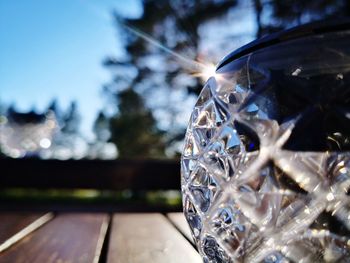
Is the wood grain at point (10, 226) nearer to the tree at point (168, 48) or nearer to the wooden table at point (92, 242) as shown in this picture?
the wooden table at point (92, 242)

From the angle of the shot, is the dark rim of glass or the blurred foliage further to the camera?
the blurred foliage

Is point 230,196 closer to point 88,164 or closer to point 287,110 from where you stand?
point 287,110

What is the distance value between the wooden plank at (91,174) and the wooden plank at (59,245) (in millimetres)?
970

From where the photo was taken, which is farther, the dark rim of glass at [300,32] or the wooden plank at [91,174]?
the wooden plank at [91,174]

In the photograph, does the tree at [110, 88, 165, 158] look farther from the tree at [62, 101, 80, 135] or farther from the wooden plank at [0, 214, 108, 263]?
the tree at [62, 101, 80, 135]

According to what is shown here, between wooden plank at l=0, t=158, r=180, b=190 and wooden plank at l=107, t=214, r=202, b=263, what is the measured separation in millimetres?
964

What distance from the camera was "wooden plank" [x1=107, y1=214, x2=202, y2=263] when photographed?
400 millimetres

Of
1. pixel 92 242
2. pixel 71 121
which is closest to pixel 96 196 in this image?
pixel 92 242

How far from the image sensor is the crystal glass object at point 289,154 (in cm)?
26

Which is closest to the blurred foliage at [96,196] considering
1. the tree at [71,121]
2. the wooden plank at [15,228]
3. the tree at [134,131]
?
the wooden plank at [15,228]

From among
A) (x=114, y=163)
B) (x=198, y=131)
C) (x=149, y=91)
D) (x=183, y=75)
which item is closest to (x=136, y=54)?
(x=149, y=91)

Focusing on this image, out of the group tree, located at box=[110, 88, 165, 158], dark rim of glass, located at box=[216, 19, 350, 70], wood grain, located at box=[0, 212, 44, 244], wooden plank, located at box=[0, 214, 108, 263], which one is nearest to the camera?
dark rim of glass, located at box=[216, 19, 350, 70]

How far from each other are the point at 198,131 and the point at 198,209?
2.9 inches

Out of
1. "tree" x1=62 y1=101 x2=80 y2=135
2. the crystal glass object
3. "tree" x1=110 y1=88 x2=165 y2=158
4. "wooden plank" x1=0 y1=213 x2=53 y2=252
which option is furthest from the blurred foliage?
"tree" x1=62 y1=101 x2=80 y2=135
